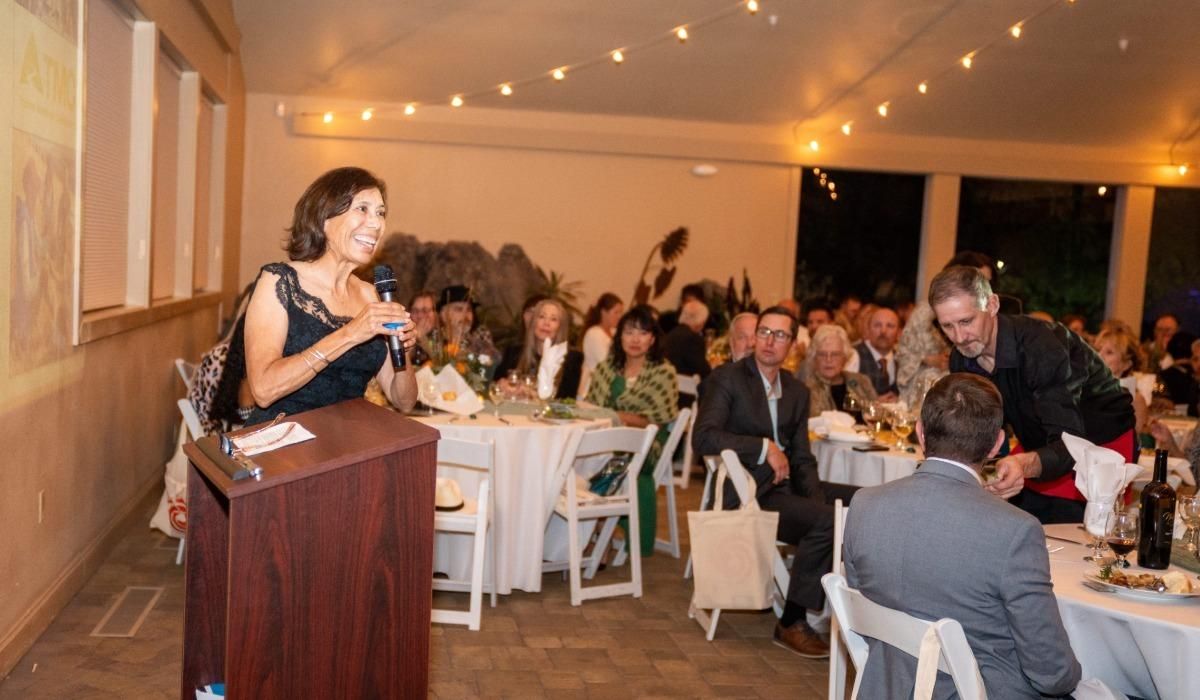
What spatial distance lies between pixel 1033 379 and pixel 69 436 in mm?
3797

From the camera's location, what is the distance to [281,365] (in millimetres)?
2680

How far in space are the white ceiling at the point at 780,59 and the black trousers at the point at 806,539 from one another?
5969mm

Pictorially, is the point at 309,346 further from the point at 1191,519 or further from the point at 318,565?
the point at 1191,519

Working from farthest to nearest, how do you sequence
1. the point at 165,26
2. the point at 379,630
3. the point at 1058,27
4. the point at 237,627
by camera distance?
the point at 1058,27, the point at 165,26, the point at 379,630, the point at 237,627

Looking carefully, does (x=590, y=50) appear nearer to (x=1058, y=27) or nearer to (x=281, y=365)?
(x=1058, y=27)

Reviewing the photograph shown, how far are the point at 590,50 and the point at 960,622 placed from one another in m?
9.13

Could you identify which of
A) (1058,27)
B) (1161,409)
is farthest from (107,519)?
(1058,27)

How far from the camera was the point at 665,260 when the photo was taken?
1317 centimetres

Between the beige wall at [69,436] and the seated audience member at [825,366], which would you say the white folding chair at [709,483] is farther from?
the beige wall at [69,436]

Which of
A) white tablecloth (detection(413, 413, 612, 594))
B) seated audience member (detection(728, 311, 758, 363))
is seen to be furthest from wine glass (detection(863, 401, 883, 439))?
seated audience member (detection(728, 311, 758, 363))

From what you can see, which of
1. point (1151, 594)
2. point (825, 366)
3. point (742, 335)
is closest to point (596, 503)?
point (825, 366)

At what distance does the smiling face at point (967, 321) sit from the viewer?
11.5 ft

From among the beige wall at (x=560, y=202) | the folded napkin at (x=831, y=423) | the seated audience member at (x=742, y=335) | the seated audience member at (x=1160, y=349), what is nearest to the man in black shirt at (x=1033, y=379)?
the folded napkin at (x=831, y=423)

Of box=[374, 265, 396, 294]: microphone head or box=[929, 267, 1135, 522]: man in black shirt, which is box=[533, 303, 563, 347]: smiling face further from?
box=[374, 265, 396, 294]: microphone head
